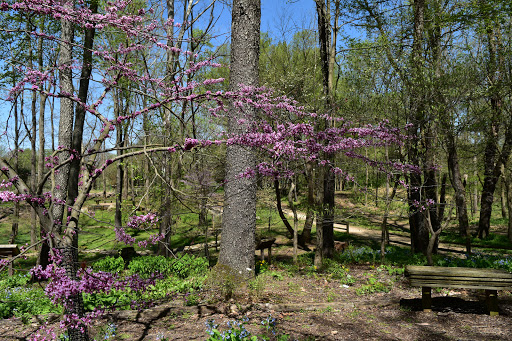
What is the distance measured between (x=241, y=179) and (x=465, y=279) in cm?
421

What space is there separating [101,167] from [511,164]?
16.4 metres

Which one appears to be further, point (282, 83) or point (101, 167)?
point (282, 83)

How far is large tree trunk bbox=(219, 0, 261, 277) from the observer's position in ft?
23.2

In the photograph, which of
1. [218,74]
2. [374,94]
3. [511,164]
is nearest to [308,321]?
[374,94]

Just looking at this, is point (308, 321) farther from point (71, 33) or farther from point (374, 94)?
point (71, 33)

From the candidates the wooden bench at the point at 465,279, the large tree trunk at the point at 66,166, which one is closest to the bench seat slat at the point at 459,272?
the wooden bench at the point at 465,279

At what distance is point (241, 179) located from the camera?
23.2 feet

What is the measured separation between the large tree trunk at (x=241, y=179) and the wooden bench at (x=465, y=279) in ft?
10.4

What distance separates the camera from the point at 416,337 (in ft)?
14.5

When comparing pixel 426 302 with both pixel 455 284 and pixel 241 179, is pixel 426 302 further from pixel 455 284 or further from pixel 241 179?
pixel 241 179

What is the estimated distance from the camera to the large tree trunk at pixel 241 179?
7.09m

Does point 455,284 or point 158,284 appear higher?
point 455,284

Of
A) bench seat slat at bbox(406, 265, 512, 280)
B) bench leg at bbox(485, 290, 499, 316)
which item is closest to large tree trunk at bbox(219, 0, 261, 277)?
bench seat slat at bbox(406, 265, 512, 280)

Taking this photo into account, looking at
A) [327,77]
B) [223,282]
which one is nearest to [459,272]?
[223,282]
